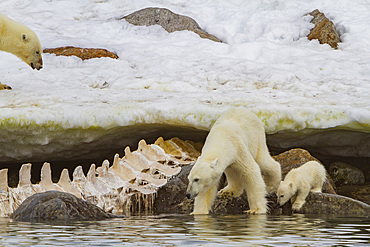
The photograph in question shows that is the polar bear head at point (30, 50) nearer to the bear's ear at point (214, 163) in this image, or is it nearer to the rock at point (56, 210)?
the rock at point (56, 210)

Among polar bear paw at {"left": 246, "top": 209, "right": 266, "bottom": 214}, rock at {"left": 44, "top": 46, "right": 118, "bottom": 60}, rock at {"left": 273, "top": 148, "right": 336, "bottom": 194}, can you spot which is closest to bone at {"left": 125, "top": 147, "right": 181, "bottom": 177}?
polar bear paw at {"left": 246, "top": 209, "right": 266, "bottom": 214}

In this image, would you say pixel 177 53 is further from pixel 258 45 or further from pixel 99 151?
pixel 99 151

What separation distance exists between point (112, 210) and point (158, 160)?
104 centimetres

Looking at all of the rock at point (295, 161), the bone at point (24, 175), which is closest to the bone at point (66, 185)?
the bone at point (24, 175)

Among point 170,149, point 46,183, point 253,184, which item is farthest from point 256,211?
point 46,183

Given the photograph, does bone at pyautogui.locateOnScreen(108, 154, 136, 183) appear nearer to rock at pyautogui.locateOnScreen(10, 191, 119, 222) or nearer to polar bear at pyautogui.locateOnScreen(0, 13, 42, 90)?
rock at pyautogui.locateOnScreen(10, 191, 119, 222)

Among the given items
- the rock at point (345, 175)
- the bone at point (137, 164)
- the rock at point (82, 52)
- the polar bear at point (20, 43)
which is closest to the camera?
the bone at point (137, 164)

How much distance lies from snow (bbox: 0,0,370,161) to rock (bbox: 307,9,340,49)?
0.19m

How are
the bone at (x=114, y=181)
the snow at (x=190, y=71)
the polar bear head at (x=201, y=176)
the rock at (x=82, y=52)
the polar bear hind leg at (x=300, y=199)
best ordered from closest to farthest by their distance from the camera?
the polar bear head at (x=201, y=176) < the bone at (x=114, y=181) < the polar bear hind leg at (x=300, y=199) < the snow at (x=190, y=71) < the rock at (x=82, y=52)

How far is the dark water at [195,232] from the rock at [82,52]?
6368 mm

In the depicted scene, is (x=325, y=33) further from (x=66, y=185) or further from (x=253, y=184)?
(x=66, y=185)

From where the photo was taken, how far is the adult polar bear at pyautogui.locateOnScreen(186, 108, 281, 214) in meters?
6.71

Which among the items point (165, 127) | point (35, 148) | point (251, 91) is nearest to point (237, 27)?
point (251, 91)

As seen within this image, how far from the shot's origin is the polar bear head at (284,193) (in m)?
7.68
